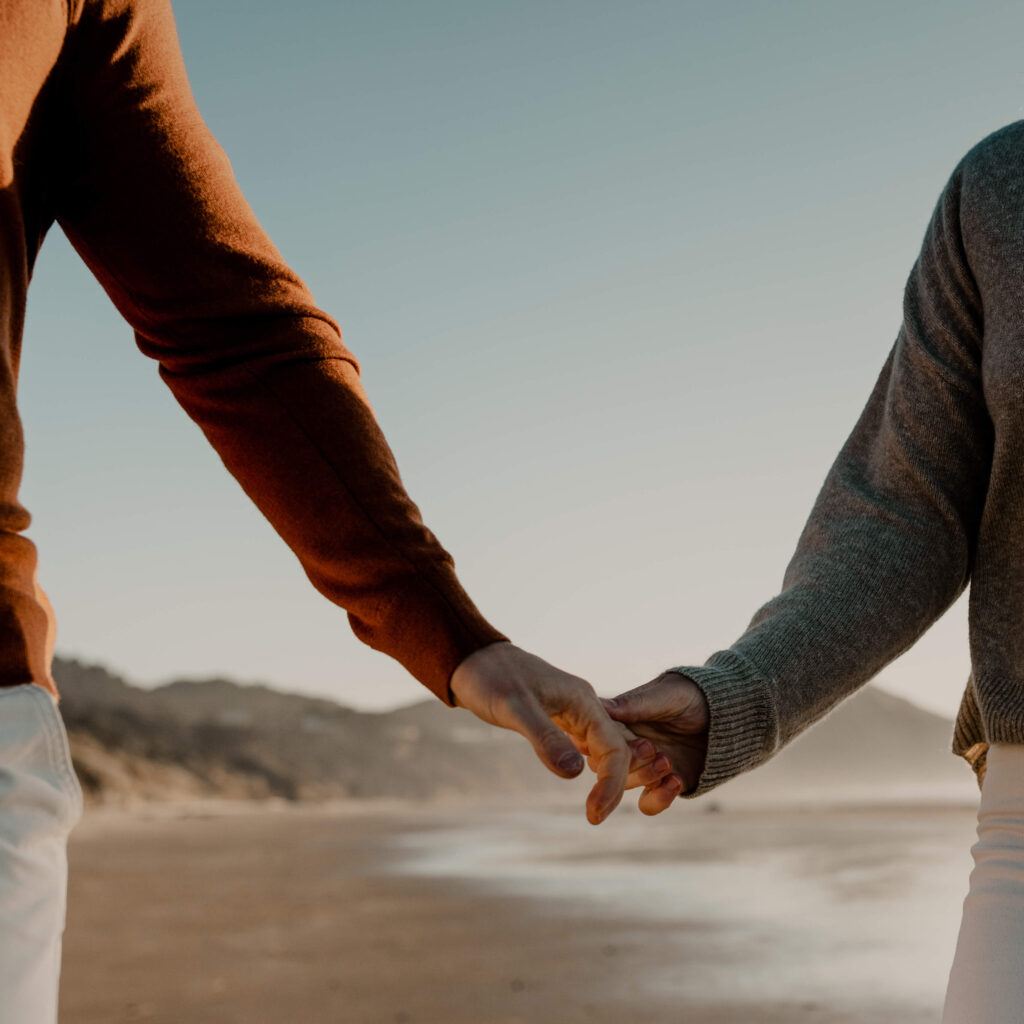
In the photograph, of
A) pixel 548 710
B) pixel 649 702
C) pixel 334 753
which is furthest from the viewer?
pixel 334 753

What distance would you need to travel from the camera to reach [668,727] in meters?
1.77

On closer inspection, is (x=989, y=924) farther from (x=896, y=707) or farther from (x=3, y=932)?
(x=896, y=707)

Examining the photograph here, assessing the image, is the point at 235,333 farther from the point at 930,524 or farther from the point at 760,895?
the point at 760,895

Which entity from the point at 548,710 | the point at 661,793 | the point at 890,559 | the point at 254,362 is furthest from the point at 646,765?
the point at 254,362

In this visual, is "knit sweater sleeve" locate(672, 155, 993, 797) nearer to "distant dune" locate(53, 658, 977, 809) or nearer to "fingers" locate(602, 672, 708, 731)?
"fingers" locate(602, 672, 708, 731)

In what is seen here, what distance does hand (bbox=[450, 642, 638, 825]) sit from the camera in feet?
4.53

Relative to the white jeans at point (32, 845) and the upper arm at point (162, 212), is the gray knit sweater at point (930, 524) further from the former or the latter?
the white jeans at point (32, 845)

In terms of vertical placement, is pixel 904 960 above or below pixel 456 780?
above

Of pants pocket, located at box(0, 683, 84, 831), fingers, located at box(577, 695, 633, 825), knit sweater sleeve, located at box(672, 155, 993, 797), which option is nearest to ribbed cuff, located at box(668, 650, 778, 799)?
knit sweater sleeve, located at box(672, 155, 993, 797)

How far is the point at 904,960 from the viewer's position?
6.49 meters

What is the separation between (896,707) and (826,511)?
9727 cm

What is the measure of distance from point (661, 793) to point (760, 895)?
333 inches

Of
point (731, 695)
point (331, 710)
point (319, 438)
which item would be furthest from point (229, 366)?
point (331, 710)

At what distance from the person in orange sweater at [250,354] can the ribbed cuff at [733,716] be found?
0.21m
